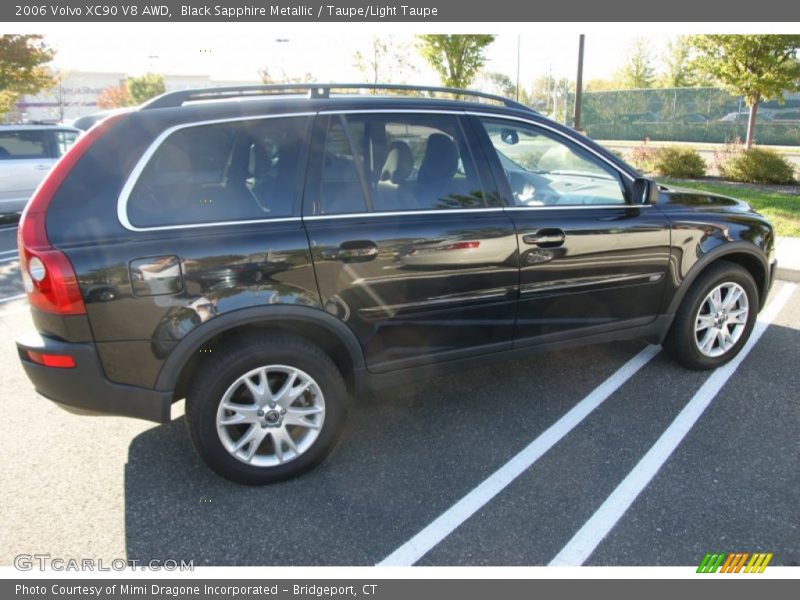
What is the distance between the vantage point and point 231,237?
2619mm

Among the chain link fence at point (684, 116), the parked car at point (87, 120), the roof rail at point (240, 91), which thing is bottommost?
the parked car at point (87, 120)

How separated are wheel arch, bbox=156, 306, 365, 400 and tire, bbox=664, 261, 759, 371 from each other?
236 centimetres

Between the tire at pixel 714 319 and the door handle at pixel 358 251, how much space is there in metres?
2.34

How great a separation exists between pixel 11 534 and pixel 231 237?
1.64 meters

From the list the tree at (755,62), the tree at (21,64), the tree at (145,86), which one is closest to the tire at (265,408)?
the tree at (755,62)

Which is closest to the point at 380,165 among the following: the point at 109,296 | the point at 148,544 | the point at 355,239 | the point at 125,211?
the point at 355,239

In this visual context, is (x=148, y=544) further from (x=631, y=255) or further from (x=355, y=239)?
(x=631, y=255)

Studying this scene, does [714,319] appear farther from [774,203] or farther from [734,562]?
[774,203]

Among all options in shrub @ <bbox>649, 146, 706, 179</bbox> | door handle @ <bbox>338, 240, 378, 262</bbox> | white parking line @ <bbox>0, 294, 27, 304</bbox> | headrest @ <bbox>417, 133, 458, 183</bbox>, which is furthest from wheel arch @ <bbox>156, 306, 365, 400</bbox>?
shrub @ <bbox>649, 146, 706, 179</bbox>

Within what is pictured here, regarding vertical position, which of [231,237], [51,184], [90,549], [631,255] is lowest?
[90,549]

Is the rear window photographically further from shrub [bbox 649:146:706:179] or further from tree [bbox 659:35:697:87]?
tree [bbox 659:35:697:87]

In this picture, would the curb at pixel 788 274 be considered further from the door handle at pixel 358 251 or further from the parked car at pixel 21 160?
→ the parked car at pixel 21 160

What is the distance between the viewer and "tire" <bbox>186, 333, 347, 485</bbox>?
2693 millimetres

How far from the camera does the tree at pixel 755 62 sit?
11.4m
